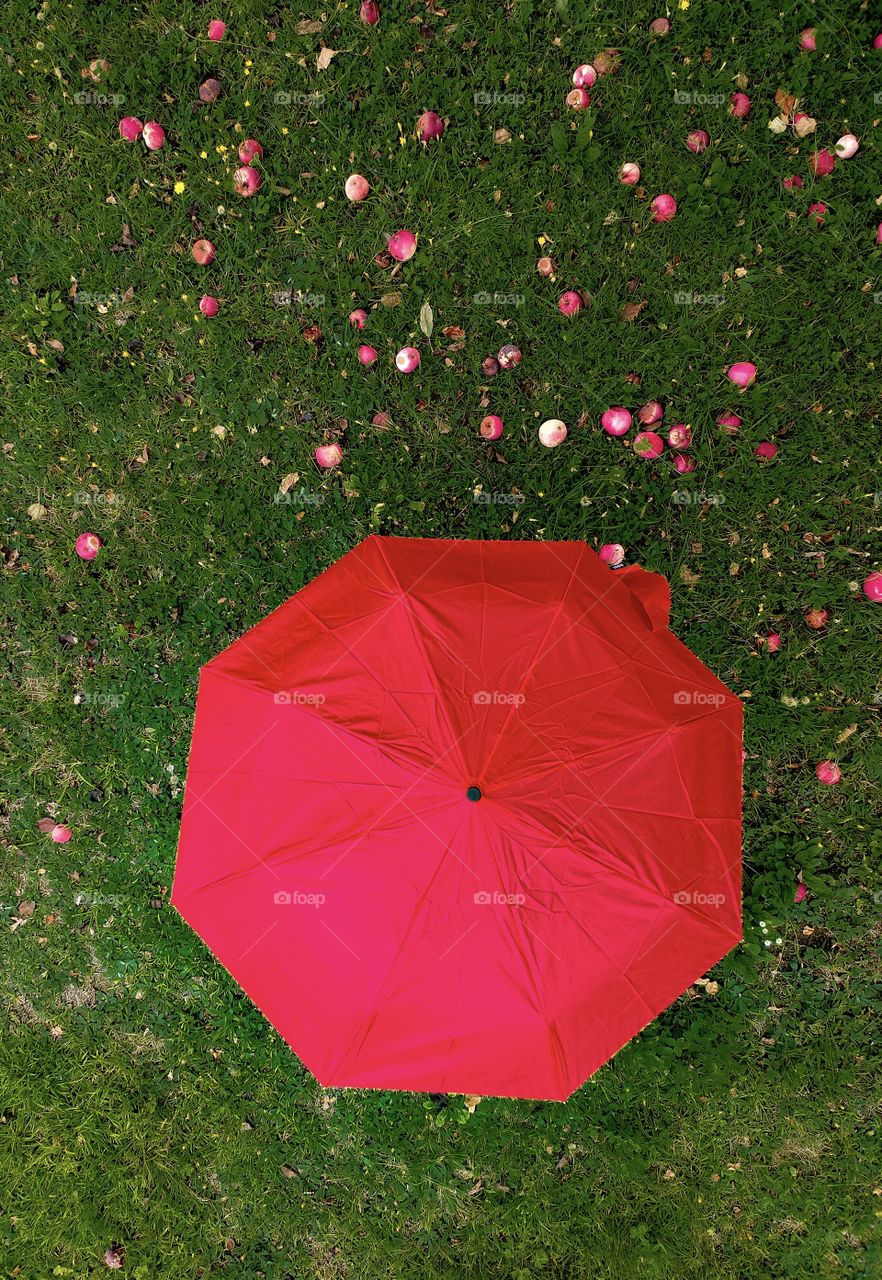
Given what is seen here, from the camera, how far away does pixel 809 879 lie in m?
4.04

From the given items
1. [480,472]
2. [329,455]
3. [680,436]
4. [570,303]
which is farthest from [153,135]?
[680,436]

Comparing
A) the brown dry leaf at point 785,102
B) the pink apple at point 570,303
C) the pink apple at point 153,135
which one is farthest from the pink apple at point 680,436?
the pink apple at point 153,135

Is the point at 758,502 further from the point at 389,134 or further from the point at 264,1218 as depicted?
the point at 264,1218

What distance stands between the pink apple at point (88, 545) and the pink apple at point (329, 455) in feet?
4.54

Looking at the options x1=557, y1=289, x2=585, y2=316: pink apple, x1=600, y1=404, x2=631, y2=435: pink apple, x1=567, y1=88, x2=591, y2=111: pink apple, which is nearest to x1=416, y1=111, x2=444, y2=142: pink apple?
x1=567, y1=88, x2=591, y2=111: pink apple

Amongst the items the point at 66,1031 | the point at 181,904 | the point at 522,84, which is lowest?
the point at 66,1031

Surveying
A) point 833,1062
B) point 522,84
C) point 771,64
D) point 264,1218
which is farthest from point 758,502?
point 264,1218

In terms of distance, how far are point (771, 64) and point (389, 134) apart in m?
2.08

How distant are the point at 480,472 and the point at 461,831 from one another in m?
2.39

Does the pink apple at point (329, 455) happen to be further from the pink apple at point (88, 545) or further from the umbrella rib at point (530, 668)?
the umbrella rib at point (530, 668)

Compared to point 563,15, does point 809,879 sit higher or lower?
lower

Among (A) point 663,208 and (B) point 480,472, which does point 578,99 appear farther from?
(B) point 480,472

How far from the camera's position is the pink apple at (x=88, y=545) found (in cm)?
424

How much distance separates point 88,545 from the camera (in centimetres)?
423
